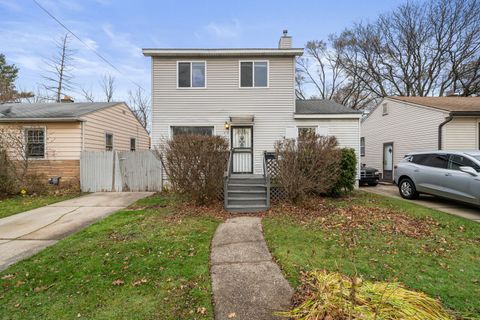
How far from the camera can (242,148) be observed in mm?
10500

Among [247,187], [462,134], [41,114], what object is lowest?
[247,187]

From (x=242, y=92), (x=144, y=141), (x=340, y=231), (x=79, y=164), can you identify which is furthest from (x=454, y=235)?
(x=144, y=141)

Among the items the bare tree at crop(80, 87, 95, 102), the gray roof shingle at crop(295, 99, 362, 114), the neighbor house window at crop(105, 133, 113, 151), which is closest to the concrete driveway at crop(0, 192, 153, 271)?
the neighbor house window at crop(105, 133, 113, 151)

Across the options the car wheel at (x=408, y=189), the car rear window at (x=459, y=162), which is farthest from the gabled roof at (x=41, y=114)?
the car rear window at (x=459, y=162)

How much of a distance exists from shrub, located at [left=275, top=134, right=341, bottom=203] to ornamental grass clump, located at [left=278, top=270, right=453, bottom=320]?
13.1 ft

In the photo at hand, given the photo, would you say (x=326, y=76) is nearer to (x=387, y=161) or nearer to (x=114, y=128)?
(x=387, y=161)

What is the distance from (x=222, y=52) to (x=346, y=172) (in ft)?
23.2

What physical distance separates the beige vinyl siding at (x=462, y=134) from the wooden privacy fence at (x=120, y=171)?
12.5 m

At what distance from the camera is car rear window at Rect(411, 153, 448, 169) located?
7.48 metres

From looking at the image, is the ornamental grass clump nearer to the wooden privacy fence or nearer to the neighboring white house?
the wooden privacy fence

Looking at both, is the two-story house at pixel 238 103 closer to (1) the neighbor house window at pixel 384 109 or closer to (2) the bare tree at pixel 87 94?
(1) the neighbor house window at pixel 384 109

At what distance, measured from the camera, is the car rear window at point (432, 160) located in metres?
7.48

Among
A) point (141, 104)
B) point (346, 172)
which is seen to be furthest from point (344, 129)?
point (141, 104)

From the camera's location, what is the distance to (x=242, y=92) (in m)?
10.5
